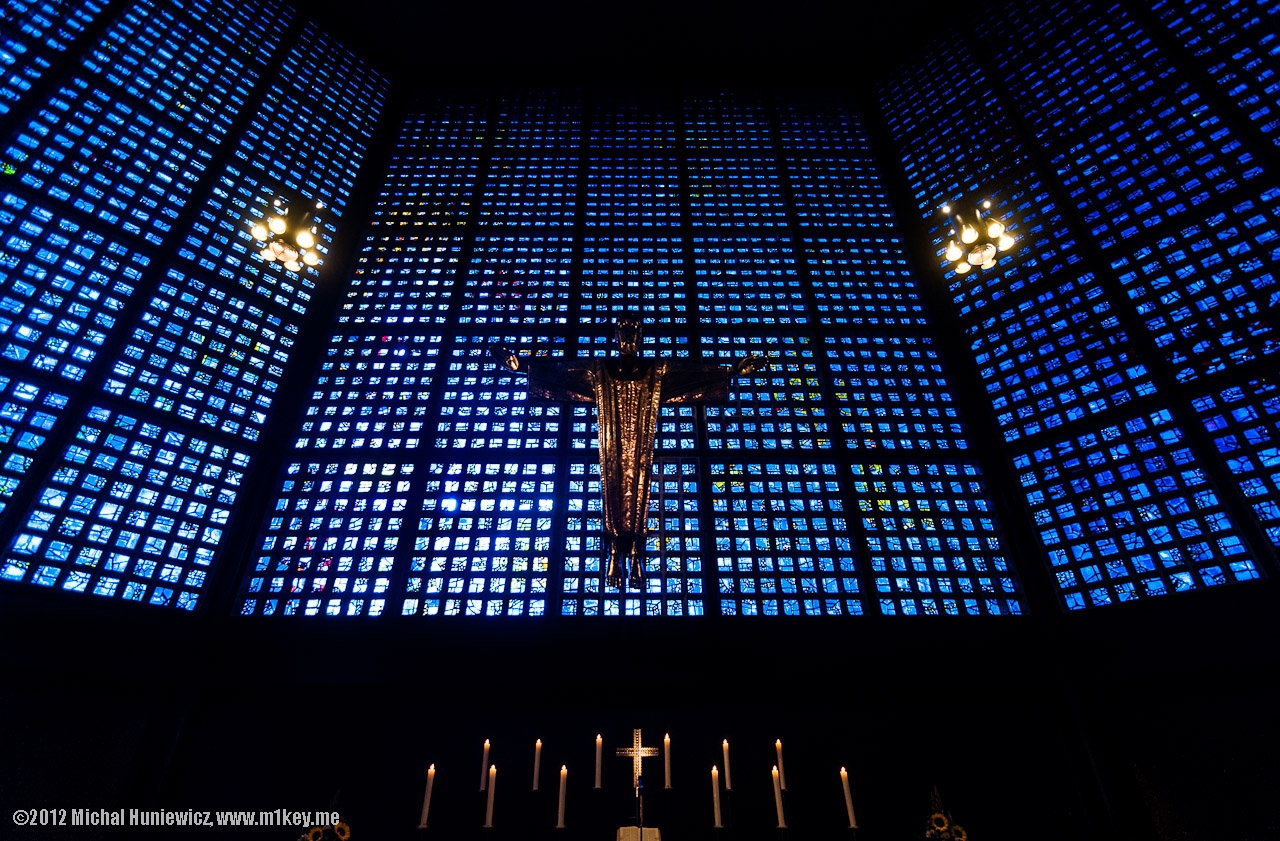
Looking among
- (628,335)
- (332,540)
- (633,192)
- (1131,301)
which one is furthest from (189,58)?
(1131,301)

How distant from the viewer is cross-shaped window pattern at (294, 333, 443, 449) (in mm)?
12836

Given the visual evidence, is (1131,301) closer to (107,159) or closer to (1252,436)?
(1252,436)

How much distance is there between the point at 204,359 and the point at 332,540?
14.0 ft

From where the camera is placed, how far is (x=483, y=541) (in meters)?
11.6

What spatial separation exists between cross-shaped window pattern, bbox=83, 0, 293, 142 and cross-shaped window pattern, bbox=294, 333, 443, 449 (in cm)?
585

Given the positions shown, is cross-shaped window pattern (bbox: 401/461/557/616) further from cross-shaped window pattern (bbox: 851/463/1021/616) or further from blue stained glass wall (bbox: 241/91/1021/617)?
cross-shaped window pattern (bbox: 851/463/1021/616)

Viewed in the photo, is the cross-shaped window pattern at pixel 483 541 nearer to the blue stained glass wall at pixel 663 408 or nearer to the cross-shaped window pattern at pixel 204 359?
the blue stained glass wall at pixel 663 408

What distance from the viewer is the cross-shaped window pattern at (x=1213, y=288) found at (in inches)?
428

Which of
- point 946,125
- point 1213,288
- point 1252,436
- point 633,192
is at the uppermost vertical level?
point 946,125

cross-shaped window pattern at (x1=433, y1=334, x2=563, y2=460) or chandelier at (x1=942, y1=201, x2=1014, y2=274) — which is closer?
chandelier at (x1=942, y1=201, x2=1014, y2=274)

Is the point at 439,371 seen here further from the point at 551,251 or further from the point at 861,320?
the point at 861,320

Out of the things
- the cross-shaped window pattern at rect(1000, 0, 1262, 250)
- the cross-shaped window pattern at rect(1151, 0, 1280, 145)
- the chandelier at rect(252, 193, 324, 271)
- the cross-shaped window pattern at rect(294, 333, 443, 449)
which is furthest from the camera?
the cross-shaped window pattern at rect(294, 333, 443, 449)

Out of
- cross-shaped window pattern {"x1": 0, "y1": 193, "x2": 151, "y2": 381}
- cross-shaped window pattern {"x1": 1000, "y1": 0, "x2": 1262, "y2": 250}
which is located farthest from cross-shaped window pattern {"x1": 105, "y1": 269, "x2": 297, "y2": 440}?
cross-shaped window pattern {"x1": 1000, "y1": 0, "x2": 1262, "y2": 250}

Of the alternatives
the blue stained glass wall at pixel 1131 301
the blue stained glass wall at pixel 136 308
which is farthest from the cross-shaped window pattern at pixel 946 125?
the blue stained glass wall at pixel 136 308
